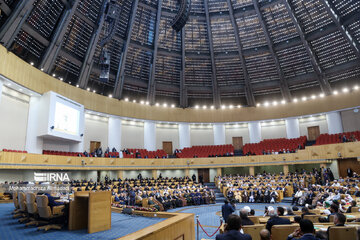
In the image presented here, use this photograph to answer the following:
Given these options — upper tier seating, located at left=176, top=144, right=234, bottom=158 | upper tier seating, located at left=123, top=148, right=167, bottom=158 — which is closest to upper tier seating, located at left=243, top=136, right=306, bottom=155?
upper tier seating, located at left=176, top=144, right=234, bottom=158

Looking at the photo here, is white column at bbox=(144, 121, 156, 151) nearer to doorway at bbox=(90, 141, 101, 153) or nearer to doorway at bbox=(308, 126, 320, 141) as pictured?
doorway at bbox=(90, 141, 101, 153)

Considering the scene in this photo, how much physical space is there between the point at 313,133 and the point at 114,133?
20.6m

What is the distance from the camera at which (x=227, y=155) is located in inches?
1028

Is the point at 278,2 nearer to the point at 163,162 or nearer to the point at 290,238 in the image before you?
the point at 163,162

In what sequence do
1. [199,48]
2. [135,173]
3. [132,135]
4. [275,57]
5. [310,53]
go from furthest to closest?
[132,135] < [199,48] < [135,173] < [275,57] < [310,53]

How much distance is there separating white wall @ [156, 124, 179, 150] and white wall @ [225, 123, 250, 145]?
233 inches

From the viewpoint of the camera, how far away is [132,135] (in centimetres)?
2689

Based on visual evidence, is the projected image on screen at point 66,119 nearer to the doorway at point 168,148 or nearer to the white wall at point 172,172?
the white wall at point 172,172

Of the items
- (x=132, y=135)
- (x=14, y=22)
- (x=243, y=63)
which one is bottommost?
(x=132, y=135)

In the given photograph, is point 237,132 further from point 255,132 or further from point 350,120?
point 350,120

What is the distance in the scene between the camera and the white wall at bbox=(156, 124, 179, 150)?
28594 millimetres

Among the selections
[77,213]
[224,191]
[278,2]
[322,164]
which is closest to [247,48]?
[278,2]

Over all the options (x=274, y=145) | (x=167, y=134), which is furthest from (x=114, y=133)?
(x=274, y=145)

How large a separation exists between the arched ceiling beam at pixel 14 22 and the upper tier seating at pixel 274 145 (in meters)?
21.5
